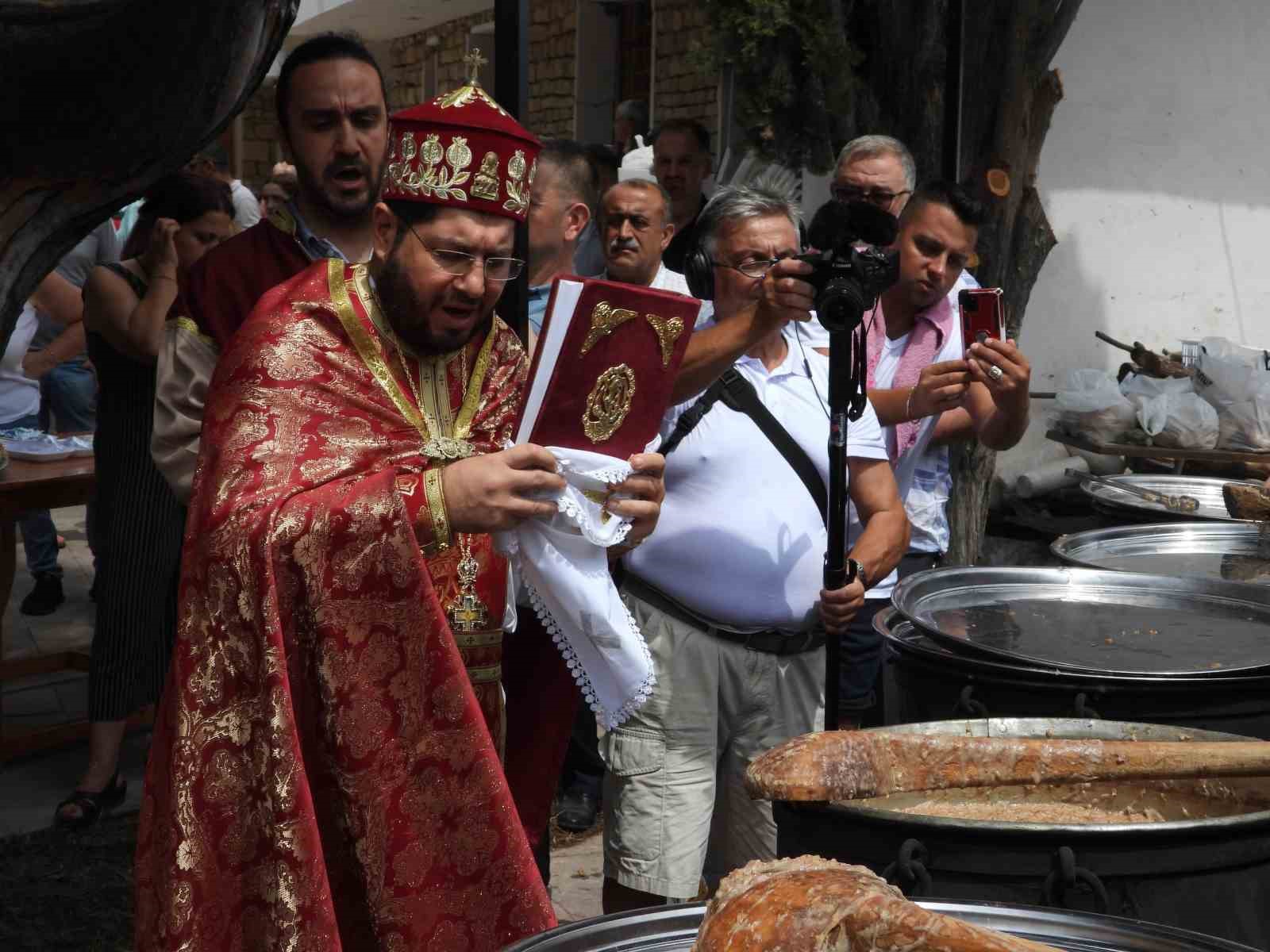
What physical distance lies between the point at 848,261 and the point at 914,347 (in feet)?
3.84

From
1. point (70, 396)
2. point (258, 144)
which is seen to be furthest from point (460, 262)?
point (258, 144)

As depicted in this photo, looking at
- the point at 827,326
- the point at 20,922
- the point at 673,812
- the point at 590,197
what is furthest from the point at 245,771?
the point at 590,197

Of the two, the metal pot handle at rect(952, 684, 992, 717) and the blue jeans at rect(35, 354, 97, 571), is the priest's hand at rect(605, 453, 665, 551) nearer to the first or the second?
the metal pot handle at rect(952, 684, 992, 717)

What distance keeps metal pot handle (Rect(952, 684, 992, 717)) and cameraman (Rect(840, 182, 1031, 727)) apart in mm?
1442

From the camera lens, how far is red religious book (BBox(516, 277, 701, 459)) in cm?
241

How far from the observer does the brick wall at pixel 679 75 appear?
10.9 meters

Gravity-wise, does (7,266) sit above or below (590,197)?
below

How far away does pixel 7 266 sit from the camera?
142 cm

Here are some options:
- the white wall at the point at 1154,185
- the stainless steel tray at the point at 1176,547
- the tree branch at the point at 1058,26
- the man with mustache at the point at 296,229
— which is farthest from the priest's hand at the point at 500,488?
the white wall at the point at 1154,185

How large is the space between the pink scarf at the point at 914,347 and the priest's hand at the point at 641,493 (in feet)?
5.20

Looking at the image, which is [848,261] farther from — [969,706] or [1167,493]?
[1167,493]

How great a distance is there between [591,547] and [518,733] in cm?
59

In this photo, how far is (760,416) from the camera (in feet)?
A: 11.2

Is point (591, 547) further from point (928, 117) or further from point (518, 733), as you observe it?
point (928, 117)
